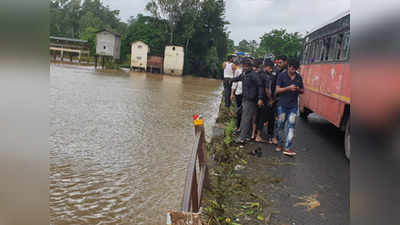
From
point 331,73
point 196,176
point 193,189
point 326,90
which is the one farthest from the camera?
point 326,90

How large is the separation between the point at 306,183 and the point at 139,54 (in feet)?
114

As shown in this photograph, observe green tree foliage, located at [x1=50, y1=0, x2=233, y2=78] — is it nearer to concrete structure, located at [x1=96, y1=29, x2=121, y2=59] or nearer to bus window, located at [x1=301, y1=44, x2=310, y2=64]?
concrete structure, located at [x1=96, y1=29, x2=121, y2=59]

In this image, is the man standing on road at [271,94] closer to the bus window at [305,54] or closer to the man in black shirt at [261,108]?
the man in black shirt at [261,108]

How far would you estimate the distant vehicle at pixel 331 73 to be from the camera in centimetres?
646

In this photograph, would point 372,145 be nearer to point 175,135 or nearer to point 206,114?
point 175,135

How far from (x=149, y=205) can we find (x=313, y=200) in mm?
2072

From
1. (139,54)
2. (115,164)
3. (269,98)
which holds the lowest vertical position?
(115,164)

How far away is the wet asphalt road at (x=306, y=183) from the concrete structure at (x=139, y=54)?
31.8 m

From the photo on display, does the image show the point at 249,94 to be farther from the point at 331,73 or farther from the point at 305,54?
the point at 305,54

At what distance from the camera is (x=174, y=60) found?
3847cm

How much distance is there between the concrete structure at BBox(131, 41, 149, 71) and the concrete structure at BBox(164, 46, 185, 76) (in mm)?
2261

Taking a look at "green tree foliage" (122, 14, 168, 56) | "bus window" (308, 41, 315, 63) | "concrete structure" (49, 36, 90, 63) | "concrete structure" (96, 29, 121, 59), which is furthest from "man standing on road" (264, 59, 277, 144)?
"green tree foliage" (122, 14, 168, 56)

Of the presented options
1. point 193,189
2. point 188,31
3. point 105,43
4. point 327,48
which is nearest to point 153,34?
point 188,31

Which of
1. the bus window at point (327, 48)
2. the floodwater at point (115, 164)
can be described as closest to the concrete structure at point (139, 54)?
the floodwater at point (115, 164)
